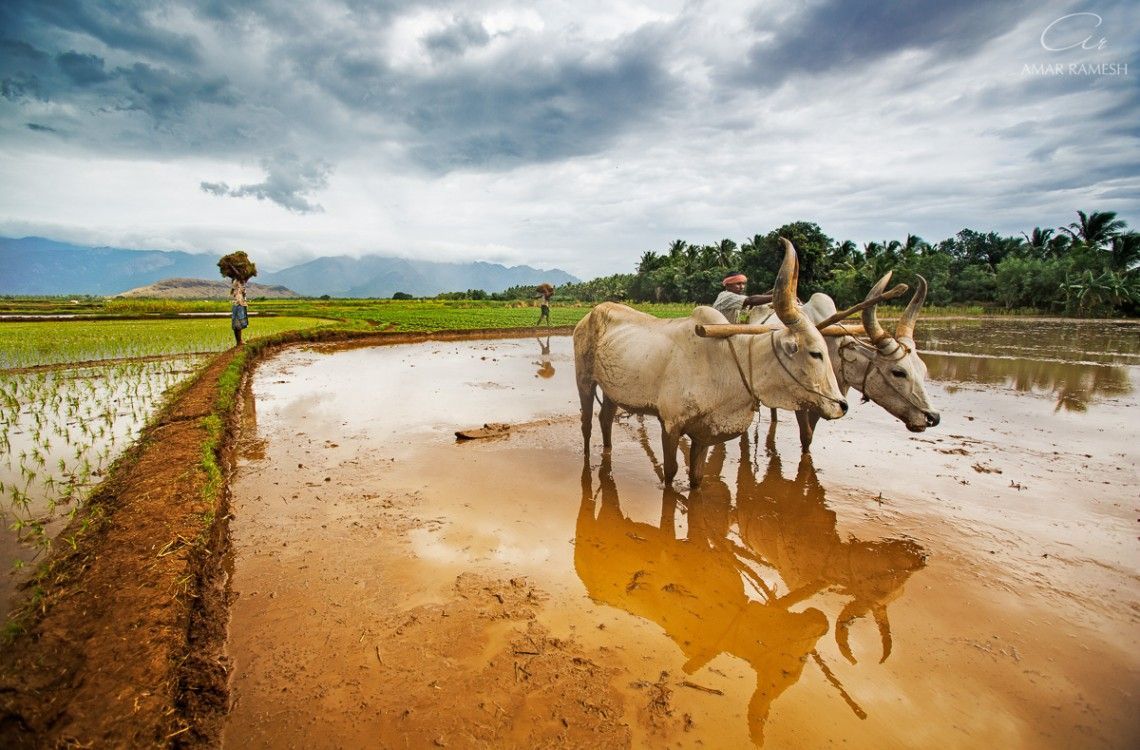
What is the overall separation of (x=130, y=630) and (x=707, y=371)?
15.6ft

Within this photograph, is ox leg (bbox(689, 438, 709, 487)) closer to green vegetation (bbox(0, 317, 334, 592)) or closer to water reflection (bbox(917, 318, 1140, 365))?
green vegetation (bbox(0, 317, 334, 592))

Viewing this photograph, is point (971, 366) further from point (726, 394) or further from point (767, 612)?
point (767, 612)

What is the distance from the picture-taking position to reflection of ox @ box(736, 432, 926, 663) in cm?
375

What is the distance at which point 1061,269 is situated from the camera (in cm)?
4156

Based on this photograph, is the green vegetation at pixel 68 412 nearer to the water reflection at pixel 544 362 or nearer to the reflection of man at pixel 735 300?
the reflection of man at pixel 735 300

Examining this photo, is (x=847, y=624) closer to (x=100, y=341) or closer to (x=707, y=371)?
(x=707, y=371)

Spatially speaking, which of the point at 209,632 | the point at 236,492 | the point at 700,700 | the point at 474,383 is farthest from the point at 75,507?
the point at 474,383

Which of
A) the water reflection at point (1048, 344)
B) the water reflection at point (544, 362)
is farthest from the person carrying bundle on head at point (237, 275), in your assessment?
the water reflection at point (1048, 344)

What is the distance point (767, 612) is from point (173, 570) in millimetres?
4352

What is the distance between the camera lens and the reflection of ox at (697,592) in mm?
3125

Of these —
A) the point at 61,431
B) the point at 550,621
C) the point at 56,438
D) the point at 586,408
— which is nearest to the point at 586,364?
the point at 586,408

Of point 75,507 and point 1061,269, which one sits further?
point 1061,269

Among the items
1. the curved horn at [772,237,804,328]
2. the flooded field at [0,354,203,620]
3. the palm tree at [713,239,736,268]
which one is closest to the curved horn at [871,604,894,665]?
the curved horn at [772,237,804,328]

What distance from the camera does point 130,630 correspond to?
2.90 metres
